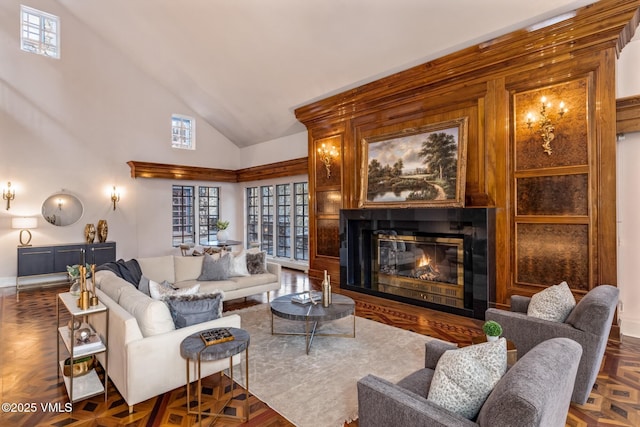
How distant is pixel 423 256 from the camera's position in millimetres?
5562

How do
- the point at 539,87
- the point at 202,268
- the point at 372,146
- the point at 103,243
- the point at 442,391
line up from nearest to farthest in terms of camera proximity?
the point at 442,391 → the point at 539,87 → the point at 202,268 → the point at 372,146 → the point at 103,243

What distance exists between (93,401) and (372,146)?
5047 millimetres

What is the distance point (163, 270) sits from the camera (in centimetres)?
511

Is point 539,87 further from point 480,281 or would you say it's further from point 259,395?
point 259,395

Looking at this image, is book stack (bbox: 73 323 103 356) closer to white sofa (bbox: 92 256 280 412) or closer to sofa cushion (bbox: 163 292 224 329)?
white sofa (bbox: 92 256 280 412)

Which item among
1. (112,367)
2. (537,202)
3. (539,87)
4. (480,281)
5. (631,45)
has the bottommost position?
(112,367)

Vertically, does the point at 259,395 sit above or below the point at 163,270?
below

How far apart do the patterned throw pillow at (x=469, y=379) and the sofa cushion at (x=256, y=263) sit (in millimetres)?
4377

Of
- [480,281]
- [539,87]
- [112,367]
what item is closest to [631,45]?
[539,87]

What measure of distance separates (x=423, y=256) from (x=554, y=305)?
9.10 feet

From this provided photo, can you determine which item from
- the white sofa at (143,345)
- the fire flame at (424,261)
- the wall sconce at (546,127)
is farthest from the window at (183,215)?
the wall sconce at (546,127)

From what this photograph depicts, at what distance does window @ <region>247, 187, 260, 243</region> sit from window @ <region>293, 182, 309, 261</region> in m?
1.65

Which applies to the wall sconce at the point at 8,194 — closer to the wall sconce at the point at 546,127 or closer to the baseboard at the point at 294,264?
the baseboard at the point at 294,264

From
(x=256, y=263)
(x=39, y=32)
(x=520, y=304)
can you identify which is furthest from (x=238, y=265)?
(x=39, y=32)
